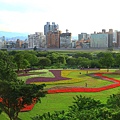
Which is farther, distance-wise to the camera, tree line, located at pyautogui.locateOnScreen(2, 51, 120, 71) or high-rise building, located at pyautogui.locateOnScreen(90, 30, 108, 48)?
high-rise building, located at pyautogui.locateOnScreen(90, 30, 108, 48)

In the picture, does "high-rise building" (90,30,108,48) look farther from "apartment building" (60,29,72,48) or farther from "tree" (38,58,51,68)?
"tree" (38,58,51,68)

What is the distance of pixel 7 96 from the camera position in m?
12.9

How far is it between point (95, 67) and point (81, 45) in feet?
267

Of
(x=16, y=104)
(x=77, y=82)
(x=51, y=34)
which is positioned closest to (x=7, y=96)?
(x=16, y=104)

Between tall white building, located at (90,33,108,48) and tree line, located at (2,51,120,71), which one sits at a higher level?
tall white building, located at (90,33,108,48)

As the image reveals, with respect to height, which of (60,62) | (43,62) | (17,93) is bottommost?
(60,62)

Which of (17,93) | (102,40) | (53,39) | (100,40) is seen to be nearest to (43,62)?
(17,93)

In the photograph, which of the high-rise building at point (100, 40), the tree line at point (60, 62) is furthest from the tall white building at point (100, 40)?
the tree line at point (60, 62)

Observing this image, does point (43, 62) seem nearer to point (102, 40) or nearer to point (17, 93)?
point (17, 93)

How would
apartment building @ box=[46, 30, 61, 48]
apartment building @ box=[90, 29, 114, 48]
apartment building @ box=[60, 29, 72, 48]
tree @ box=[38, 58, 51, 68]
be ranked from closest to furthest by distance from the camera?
tree @ box=[38, 58, 51, 68], apartment building @ box=[90, 29, 114, 48], apartment building @ box=[46, 30, 61, 48], apartment building @ box=[60, 29, 72, 48]

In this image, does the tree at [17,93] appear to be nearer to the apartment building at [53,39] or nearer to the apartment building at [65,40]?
the apartment building at [53,39]

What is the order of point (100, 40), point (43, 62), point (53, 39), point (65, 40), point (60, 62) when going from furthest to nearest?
point (65, 40) → point (53, 39) → point (100, 40) → point (60, 62) → point (43, 62)

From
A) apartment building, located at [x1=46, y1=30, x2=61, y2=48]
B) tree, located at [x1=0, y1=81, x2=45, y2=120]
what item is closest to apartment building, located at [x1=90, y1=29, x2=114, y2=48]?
apartment building, located at [x1=46, y1=30, x2=61, y2=48]

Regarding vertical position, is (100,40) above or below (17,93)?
above
